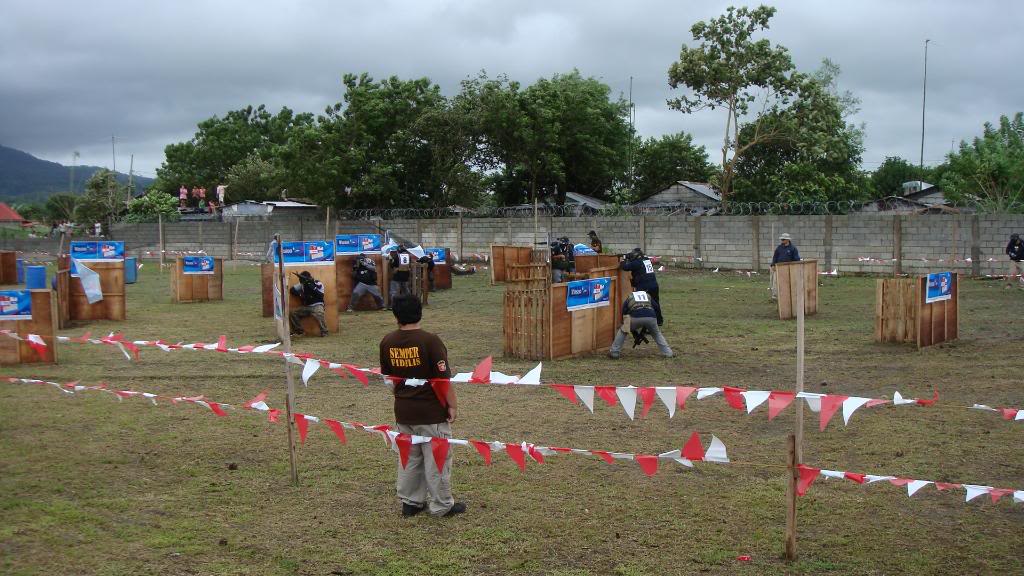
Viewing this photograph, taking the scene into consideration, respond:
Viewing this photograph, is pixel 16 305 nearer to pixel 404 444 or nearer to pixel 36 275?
pixel 36 275

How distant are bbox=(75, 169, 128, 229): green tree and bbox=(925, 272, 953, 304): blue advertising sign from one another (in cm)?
5783

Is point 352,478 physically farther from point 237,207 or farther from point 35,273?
point 237,207

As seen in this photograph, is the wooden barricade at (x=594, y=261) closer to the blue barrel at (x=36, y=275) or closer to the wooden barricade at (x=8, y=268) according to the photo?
the blue barrel at (x=36, y=275)

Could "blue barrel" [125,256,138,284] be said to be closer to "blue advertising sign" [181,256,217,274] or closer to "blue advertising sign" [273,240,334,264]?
"blue advertising sign" [181,256,217,274]

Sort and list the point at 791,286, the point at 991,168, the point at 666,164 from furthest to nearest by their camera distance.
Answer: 1. the point at 666,164
2. the point at 991,168
3. the point at 791,286

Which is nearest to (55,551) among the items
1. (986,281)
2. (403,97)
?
(986,281)

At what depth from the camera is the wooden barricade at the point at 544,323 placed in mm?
12578

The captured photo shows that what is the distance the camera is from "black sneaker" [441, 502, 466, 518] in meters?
6.21

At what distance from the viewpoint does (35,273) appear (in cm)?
1877

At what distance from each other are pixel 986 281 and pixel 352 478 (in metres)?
23.9

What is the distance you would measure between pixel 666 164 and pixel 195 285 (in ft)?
108

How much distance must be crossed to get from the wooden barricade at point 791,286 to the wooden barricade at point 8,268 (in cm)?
2769

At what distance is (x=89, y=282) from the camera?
56.4ft

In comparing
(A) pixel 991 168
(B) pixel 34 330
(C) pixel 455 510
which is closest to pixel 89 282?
(B) pixel 34 330
